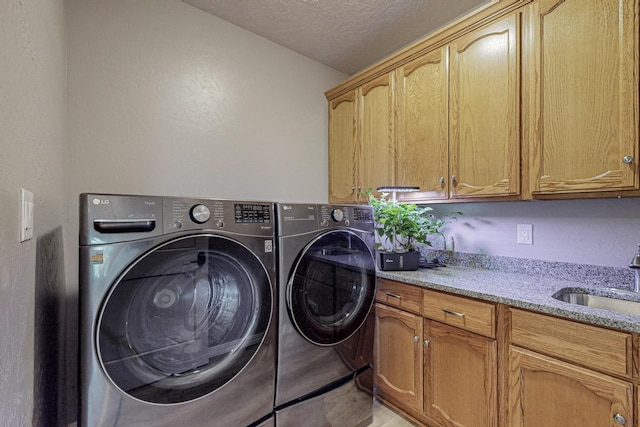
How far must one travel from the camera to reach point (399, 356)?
5.77 ft

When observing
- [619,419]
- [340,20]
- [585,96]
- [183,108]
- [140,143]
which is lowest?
[619,419]

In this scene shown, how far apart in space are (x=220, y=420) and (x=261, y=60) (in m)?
2.35

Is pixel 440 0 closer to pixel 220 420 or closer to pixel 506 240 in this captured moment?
pixel 506 240

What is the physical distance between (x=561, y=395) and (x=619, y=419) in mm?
163

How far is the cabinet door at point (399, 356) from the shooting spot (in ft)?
5.47

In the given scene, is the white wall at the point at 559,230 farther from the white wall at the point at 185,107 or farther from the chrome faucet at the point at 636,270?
the white wall at the point at 185,107

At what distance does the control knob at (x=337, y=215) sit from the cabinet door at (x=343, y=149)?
92cm

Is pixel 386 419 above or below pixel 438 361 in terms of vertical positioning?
below

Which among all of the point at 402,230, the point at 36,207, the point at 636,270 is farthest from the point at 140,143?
the point at 636,270

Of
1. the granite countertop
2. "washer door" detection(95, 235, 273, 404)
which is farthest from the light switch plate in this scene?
the granite countertop

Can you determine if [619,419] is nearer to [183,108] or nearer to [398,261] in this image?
[398,261]

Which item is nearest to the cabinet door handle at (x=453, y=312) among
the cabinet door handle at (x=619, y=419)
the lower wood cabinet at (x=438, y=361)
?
the lower wood cabinet at (x=438, y=361)

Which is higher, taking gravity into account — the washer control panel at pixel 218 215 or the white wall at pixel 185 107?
the white wall at pixel 185 107

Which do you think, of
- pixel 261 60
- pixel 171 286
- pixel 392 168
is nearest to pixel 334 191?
pixel 392 168
